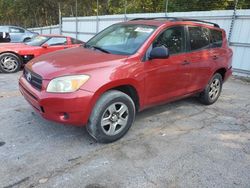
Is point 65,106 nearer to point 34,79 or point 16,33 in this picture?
point 34,79

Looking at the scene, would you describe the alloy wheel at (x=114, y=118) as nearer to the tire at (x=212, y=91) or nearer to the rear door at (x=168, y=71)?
the rear door at (x=168, y=71)

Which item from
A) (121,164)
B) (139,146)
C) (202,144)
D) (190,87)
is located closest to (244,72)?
(190,87)

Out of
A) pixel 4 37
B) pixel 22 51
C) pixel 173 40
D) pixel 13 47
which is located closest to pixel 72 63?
pixel 173 40

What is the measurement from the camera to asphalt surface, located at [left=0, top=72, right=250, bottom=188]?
10.2ft

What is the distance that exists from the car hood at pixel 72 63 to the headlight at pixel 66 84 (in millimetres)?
68

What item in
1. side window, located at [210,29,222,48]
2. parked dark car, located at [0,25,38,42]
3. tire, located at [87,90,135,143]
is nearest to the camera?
tire, located at [87,90,135,143]

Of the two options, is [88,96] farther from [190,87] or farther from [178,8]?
[178,8]

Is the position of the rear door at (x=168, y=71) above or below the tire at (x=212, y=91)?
above

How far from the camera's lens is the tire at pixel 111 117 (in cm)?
365

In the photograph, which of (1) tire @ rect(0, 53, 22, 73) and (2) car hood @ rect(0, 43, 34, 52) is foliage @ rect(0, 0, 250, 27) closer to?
(2) car hood @ rect(0, 43, 34, 52)

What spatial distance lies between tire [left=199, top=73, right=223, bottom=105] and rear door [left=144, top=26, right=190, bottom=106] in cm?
88

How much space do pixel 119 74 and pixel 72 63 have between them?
68cm

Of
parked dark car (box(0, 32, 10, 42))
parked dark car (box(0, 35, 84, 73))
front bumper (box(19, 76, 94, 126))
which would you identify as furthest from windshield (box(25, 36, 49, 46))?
front bumper (box(19, 76, 94, 126))

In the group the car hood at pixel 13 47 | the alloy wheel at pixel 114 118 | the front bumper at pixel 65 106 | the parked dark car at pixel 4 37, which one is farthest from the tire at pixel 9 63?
the alloy wheel at pixel 114 118
